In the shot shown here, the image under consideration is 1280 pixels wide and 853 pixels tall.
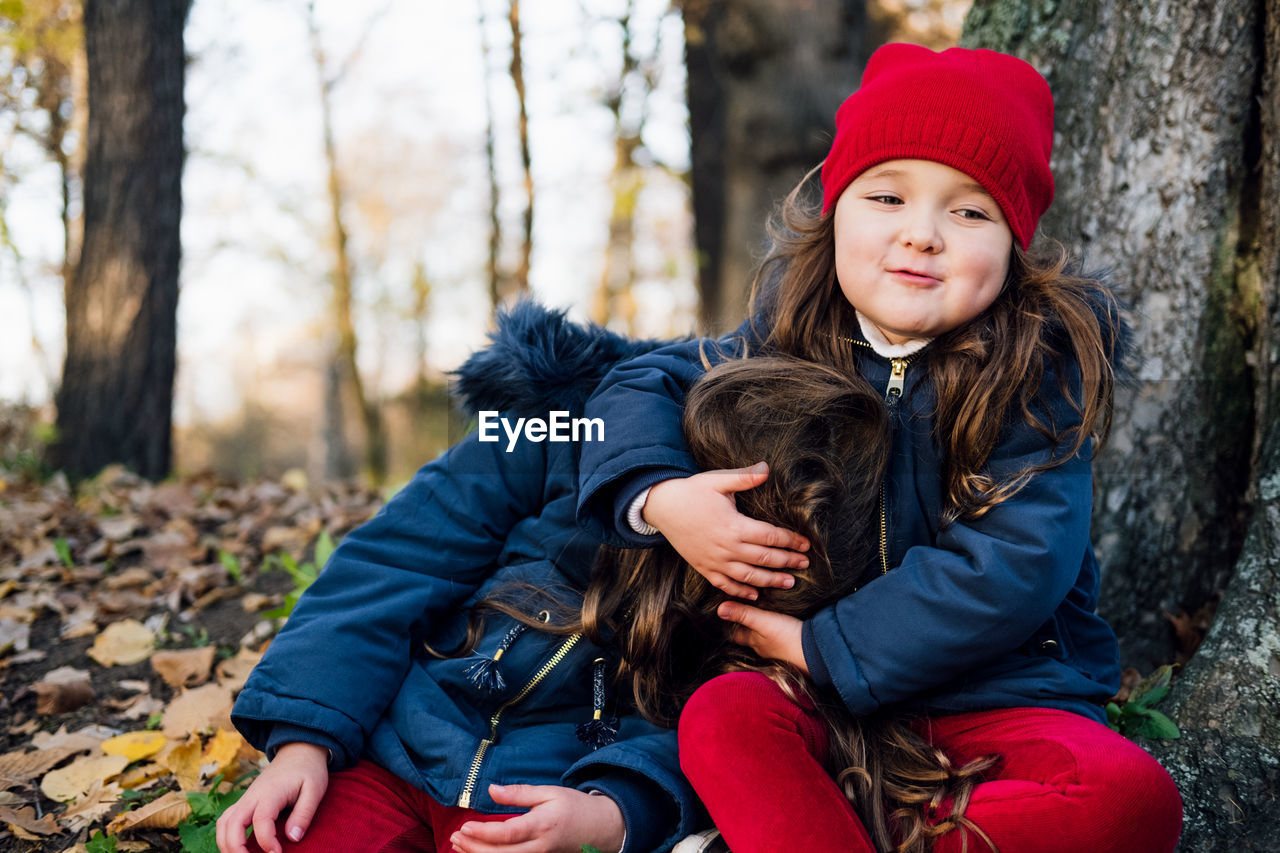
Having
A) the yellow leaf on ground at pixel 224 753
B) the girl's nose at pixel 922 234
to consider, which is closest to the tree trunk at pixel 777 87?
the girl's nose at pixel 922 234

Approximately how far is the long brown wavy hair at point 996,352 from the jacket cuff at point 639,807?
0.80 m

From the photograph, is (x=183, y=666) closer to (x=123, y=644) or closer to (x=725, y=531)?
(x=123, y=644)

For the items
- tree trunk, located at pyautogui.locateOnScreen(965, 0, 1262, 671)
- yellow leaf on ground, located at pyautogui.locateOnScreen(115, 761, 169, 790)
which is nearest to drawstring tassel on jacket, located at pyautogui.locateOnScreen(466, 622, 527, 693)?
yellow leaf on ground, located at pyautogui.locateOnScreen(115, 761, 169, 790)

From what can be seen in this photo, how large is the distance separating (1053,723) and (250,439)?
27.1 m

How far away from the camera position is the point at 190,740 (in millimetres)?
2201

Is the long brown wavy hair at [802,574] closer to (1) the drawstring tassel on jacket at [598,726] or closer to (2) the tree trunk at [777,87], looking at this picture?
(1) the drawstring tassel on jacket at [598,726]

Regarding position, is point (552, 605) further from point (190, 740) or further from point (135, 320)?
point (135, 320)

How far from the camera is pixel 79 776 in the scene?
6.87ft

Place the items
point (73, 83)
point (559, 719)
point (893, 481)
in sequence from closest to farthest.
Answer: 1. point (893, 481)
2. point (559, 719)
3. point (73, 83)

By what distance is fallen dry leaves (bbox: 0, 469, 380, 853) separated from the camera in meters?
2.04

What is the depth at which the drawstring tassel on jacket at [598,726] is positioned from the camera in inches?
72.9

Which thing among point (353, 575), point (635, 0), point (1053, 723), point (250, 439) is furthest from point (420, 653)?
point (250, 439)

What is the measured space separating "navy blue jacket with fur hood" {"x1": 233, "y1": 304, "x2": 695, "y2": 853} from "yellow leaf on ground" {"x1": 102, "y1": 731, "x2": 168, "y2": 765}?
2.08ft

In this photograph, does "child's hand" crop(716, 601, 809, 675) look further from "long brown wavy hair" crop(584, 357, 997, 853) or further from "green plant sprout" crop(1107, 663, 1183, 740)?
"green plant sprout" crop(1107, 663, 1183, 740)
